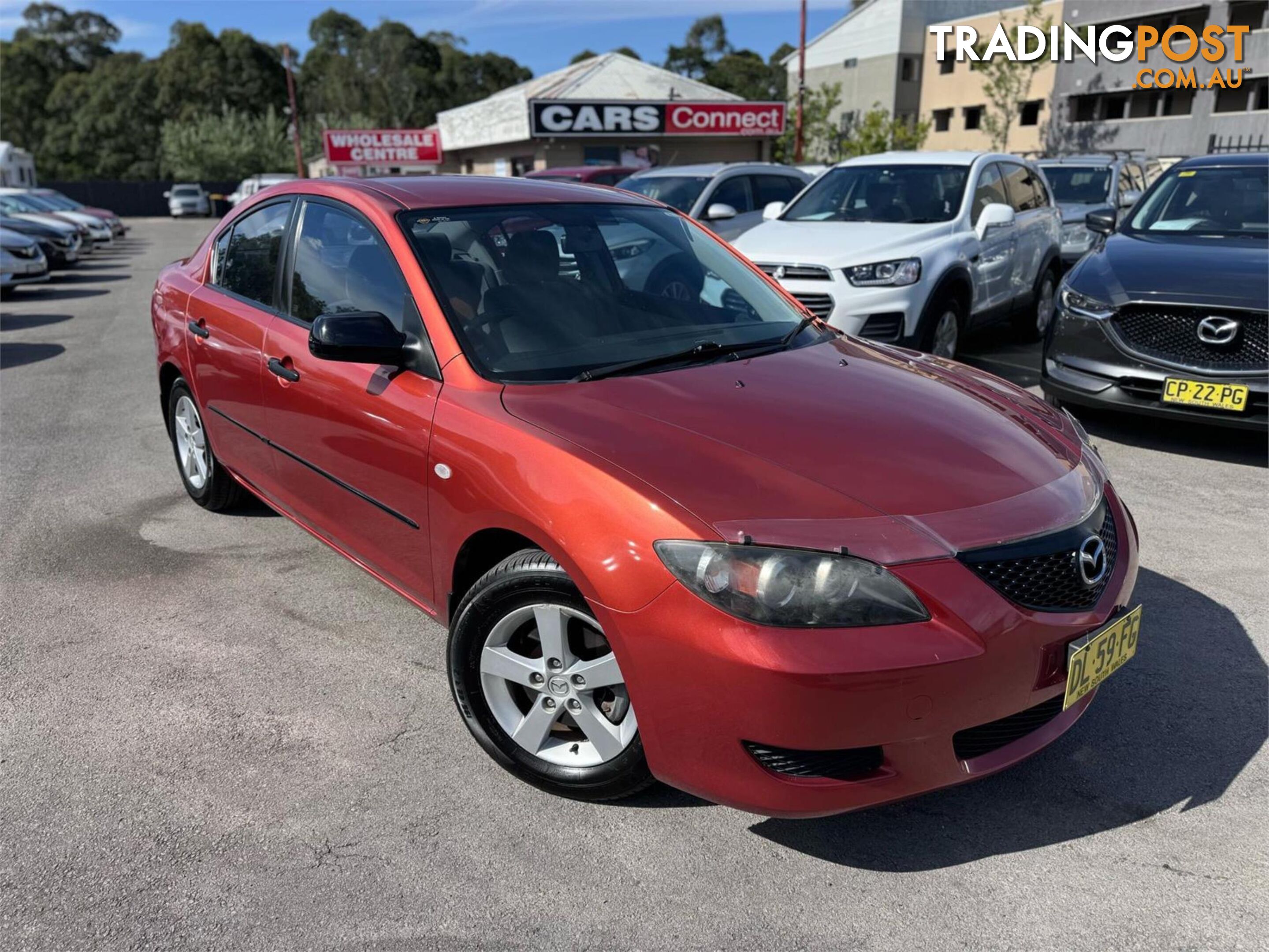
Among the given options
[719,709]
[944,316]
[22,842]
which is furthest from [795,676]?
[944,316]

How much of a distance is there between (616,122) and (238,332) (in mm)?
30421

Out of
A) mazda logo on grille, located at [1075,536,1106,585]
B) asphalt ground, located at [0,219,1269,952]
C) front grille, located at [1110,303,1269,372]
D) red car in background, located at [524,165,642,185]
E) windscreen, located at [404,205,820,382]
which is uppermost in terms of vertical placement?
red car in background, located at [524,165,642,185]

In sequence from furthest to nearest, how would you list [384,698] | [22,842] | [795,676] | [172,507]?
[172,507] < [384,698] < [22,842] < [795,676]

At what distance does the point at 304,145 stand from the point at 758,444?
77.8 m

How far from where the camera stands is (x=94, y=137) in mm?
74688

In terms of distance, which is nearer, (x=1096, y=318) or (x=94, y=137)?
(x=1096, y=318)

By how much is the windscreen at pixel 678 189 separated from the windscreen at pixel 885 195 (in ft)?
7.77

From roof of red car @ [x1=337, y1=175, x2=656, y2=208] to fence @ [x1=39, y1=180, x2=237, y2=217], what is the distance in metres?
60.0

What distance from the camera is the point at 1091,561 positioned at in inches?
98.8

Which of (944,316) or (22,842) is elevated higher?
(944,316)

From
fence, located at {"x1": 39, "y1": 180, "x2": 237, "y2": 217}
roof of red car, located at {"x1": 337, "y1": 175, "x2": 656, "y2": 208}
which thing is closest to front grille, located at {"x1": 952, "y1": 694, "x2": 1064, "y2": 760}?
roof of red car, located at {"x1": 337, "y1": 175, "x2": 656, "y2": 208}

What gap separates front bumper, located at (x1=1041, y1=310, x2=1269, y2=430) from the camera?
5352mm

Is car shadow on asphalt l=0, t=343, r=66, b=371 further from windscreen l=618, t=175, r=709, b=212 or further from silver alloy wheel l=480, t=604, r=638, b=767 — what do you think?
silver alloy wheel l=480, t=604, r=638, b=767

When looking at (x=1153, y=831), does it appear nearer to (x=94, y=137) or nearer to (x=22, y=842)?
(x=22, y=842)
